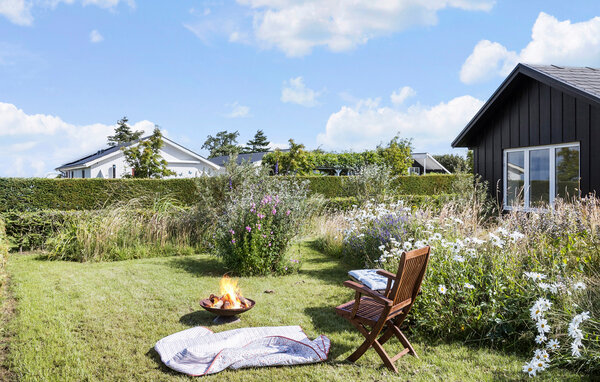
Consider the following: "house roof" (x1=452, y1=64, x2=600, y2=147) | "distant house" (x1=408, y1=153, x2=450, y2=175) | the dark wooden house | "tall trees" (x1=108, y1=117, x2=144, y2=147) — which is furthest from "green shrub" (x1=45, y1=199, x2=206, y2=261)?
"tall trees" (x1=108, y1=117, x2=144, y2=147)

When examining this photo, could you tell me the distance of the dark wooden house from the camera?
8.21 metres

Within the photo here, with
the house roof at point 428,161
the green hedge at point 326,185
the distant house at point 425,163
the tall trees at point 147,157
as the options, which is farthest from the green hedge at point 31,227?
the house roof at point 428,161

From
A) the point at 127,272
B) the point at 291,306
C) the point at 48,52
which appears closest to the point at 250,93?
the point at 48,52

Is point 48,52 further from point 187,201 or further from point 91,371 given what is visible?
point 91,371

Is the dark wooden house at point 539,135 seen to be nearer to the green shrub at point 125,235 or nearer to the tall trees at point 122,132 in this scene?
the green shrub at point 125,235

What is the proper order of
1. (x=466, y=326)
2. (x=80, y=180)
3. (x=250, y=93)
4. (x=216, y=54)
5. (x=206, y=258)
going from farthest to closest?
(x=250, y=93)
(x=80, y=180)
(x=216, y=54)
(x=206, y=258)
(x=466, y=326)

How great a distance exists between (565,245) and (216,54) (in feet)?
34.3

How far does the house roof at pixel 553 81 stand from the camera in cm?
783

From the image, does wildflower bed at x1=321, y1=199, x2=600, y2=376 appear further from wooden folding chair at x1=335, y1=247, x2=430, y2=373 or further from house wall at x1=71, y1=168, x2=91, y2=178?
house wall at x1=71, y1=168, x2=91, y2=178

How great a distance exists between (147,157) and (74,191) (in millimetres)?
9390

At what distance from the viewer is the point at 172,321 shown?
4.79 metres

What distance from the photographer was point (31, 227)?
33.6 feet

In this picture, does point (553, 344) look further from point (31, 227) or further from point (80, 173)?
point (80, 173)

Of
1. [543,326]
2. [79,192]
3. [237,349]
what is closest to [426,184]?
[79,192]
